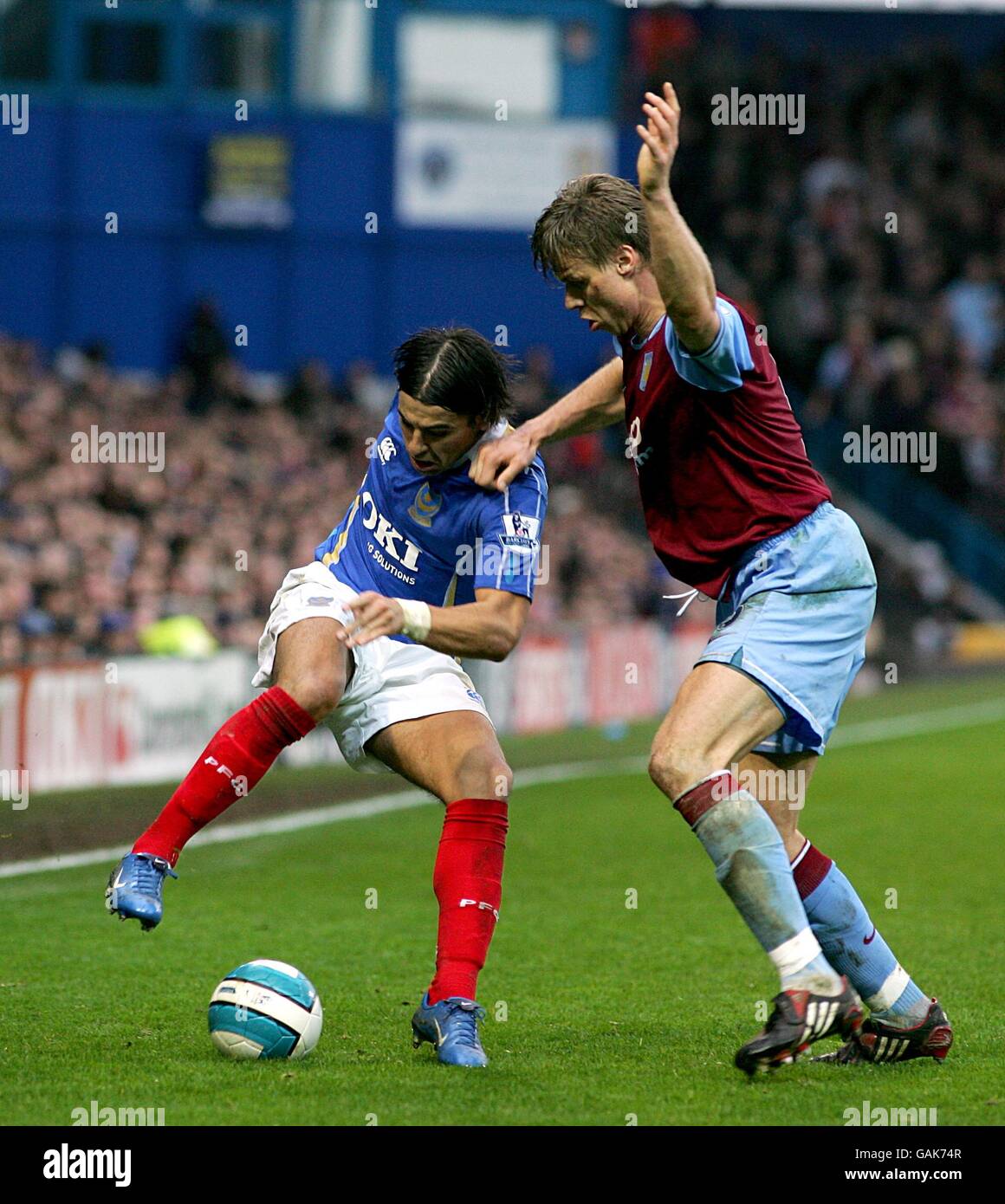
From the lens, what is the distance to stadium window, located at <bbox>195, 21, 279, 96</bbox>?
24359mm

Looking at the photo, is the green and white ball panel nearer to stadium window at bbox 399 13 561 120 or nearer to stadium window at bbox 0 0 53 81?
stadium window at bbox 0 0 53 81

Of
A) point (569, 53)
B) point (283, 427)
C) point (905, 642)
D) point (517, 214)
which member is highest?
point (569, 53)

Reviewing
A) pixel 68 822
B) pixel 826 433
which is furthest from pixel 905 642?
pixel 68 822

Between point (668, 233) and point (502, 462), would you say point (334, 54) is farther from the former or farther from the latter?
point (668, 233)

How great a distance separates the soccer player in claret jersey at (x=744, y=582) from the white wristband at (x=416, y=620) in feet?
1.79

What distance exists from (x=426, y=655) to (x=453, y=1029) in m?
1.17

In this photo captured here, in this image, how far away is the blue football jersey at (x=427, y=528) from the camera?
5543mm

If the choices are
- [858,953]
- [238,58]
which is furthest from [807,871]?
[238,58]

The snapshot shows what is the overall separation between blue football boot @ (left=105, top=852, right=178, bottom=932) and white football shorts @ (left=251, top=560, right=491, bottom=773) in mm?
736

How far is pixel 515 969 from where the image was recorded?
7.10 m

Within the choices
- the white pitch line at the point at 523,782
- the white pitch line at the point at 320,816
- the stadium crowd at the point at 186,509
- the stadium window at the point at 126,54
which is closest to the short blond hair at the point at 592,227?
the white pitch line at the point at 523,782

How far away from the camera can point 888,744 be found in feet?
58.1
